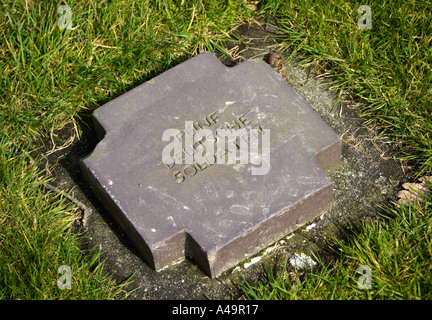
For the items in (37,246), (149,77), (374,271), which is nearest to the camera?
(374,271)

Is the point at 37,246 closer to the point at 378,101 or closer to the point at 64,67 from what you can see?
the point at 64,67

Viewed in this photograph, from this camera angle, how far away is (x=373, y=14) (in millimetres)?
3773

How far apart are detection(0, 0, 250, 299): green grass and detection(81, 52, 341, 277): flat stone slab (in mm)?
300

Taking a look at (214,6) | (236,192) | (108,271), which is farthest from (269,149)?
(214,6)

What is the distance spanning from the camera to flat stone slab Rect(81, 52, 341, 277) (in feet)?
9.46

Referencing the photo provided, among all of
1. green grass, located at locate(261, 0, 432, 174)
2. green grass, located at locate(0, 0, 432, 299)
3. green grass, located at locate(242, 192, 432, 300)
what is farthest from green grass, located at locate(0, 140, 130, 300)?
green grass, located at locate(261, 0, 432, 174)

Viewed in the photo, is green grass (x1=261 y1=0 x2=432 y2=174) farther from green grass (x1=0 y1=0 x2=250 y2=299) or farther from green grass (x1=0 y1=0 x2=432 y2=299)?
green grass (x1=0 y1=0 x2=250 y2=299)

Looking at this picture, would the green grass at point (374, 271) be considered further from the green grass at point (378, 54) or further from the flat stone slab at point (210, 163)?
the green grass at point (378, 54)

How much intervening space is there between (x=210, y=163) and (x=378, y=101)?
1096 mm

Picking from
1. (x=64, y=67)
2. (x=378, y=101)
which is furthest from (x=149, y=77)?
(x=378, y=101)

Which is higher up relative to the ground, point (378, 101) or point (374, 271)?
point (378, 101)

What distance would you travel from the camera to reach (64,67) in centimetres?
353

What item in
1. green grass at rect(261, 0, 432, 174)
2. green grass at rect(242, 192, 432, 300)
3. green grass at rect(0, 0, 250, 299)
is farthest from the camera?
green grass at rect(261, 0, 432, 174)

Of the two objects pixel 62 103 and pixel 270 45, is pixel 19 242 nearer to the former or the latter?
pixel 62 103
